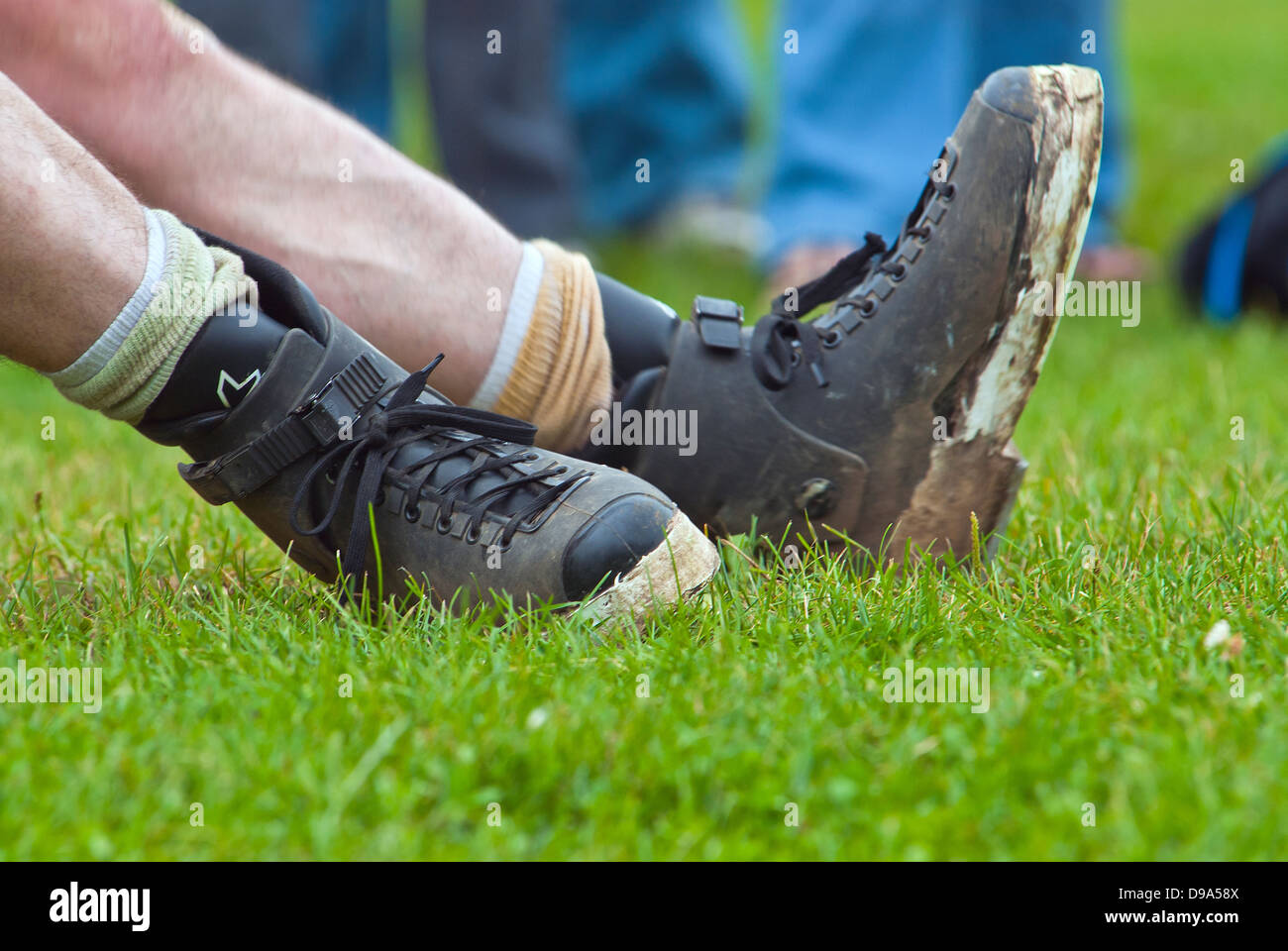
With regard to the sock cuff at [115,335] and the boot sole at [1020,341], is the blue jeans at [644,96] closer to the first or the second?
the boot sole at [1020,341]

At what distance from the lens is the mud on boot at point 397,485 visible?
154 centimetres

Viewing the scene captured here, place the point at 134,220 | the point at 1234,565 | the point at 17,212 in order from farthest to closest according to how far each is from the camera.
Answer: the point at 1234,565
the point at 134,220
the point at 17,212

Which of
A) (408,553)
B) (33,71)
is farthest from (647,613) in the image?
(33,71)

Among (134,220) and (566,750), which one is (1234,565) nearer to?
(566,750)

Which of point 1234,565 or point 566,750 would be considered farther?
point 1234,565

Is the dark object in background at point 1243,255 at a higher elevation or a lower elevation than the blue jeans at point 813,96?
lower

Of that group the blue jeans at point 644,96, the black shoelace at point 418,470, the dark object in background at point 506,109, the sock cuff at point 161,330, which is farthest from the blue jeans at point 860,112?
the sock cuff at point 161,330

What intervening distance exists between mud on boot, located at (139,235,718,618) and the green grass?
0.23 feet

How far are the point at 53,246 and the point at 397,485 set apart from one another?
19.1 inches

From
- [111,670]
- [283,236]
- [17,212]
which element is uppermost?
[283,236]

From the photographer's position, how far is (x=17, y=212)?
1.42 m

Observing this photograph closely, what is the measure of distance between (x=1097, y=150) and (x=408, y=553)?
42.7 inches

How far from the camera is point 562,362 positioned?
181cm

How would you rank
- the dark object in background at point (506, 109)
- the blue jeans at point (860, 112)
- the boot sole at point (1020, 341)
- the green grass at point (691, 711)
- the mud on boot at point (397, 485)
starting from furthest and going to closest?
the dark object in background at point (506, 109) → the blue jeans at point (860, 112) → the boot sole at point (1020, 341) → the mud on boot at point (397, 485) → the green grass at point (691, 711)
